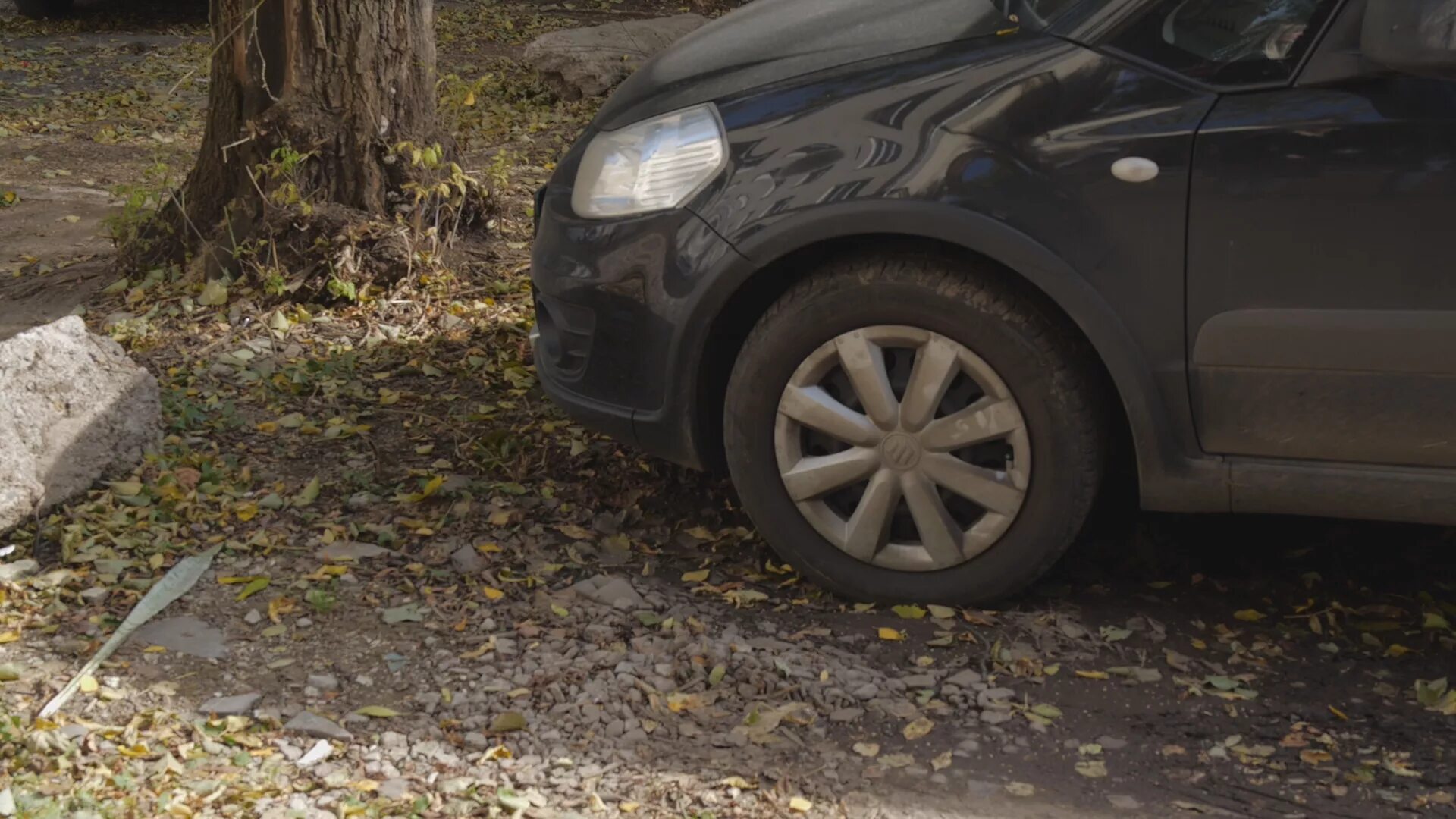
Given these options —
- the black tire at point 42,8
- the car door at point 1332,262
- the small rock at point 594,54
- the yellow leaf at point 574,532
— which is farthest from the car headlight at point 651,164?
the black tire at point 42,8

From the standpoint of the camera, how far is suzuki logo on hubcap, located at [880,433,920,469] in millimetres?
3328

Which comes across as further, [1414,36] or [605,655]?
[605,655]

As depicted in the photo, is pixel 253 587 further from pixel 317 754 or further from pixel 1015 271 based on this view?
pixel 1015 271

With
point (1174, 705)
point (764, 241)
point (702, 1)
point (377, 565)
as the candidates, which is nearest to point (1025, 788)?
point (1174, 705)

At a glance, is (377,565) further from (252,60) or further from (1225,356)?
(252,60)

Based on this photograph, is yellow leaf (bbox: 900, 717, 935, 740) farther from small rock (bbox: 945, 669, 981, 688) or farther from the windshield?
the windshield

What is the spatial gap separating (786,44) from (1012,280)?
83 centimetres

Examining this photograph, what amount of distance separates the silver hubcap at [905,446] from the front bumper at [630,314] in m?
0.27

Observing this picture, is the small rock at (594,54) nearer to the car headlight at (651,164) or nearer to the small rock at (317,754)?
the car headlight at (651,164)

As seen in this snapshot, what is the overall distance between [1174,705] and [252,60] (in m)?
3.92

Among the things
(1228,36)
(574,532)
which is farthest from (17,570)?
(1228,36)

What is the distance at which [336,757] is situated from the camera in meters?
2.96

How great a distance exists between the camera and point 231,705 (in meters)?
3.13

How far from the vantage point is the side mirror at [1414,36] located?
2.72 m
